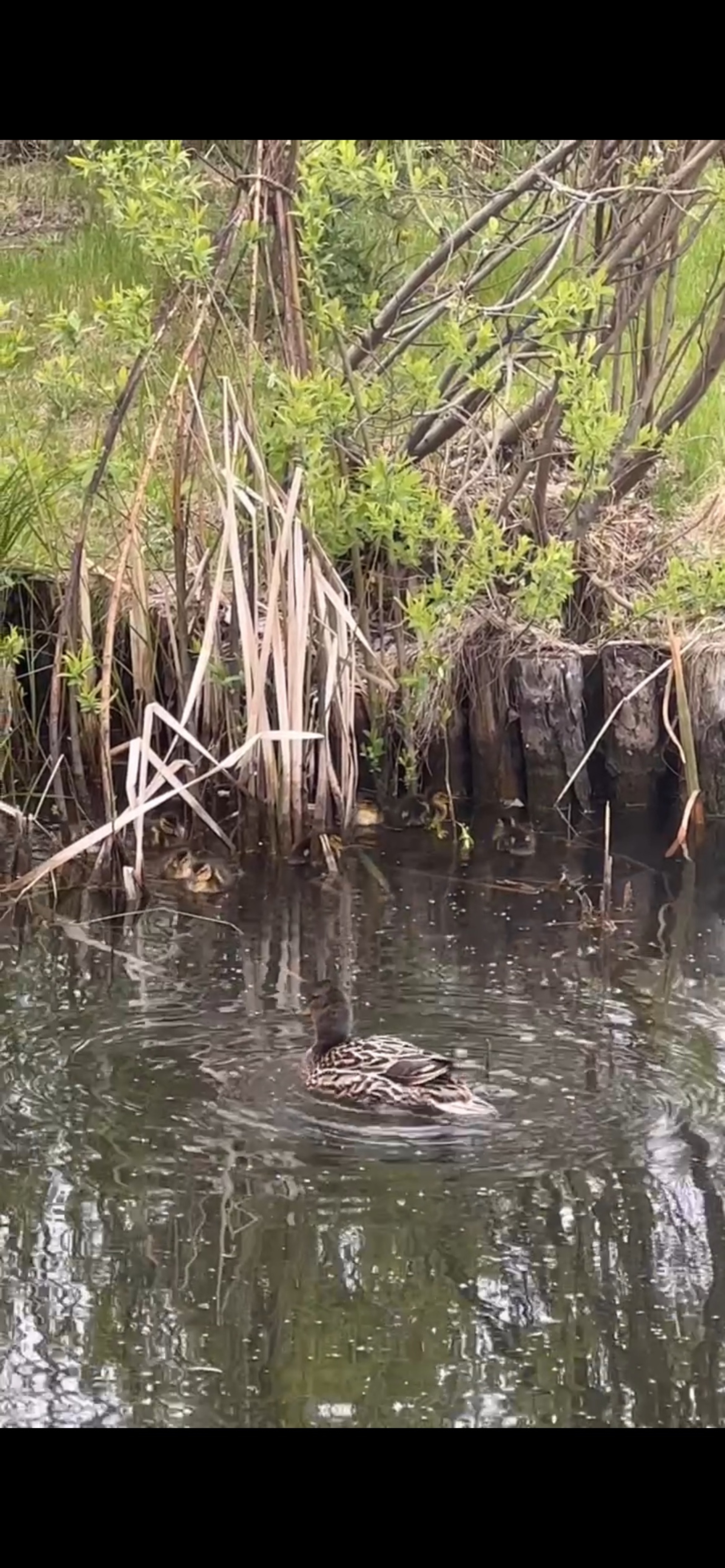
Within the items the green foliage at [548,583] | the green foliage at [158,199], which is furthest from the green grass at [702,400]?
the green foliage at [158,199]

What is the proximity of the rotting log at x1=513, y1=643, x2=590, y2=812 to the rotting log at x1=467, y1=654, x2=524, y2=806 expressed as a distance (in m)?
0.06

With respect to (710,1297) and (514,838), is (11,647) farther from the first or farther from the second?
(710,1297)

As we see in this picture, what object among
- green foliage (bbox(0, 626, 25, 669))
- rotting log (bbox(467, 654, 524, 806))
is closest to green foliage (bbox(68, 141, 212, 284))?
green foliage (bbox(0, 626, 25, 669))

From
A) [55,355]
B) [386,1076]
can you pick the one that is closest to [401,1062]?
[386,1076]

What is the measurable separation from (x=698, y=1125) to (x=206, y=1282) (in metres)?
1.59

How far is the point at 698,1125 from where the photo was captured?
5.80 metres

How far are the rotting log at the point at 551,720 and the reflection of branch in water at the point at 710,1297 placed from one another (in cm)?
342

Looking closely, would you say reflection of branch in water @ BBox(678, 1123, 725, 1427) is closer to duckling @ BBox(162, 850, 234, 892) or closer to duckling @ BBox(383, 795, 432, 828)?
duckling @ BBox(162, 850, 234, 892)

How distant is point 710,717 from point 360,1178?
4001 mm

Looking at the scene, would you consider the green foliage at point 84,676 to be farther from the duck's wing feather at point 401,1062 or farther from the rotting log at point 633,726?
the duck's wing feather at point 401,1062

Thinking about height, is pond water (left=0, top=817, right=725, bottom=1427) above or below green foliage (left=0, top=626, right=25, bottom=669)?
below

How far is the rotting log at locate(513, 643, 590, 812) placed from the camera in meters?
8.98

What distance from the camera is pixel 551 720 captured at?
901 centimetres

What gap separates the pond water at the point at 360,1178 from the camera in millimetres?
4547
